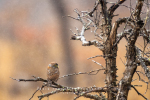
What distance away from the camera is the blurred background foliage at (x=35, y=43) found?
10.2 ft

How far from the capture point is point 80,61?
3064mm

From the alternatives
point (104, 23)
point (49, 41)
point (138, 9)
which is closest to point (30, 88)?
point (49, 41)

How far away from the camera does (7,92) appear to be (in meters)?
3.12

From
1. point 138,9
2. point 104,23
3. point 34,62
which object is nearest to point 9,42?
point 34,62

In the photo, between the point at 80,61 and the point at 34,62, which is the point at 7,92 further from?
the point at 80,61

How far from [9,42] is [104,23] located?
212 centimetres

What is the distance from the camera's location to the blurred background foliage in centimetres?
310

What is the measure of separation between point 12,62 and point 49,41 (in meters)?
0.76

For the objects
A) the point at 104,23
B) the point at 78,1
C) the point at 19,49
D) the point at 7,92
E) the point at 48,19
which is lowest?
the point at 7,92

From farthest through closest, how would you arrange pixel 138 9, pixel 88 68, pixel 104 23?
1. pixel 88 68
2. pixel 104 23
3. pixel 138 9

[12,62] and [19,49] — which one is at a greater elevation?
[19,49]

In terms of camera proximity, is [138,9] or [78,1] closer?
[138,9]

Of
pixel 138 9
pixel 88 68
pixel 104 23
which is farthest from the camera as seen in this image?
pixel 88 68

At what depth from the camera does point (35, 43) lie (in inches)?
125
